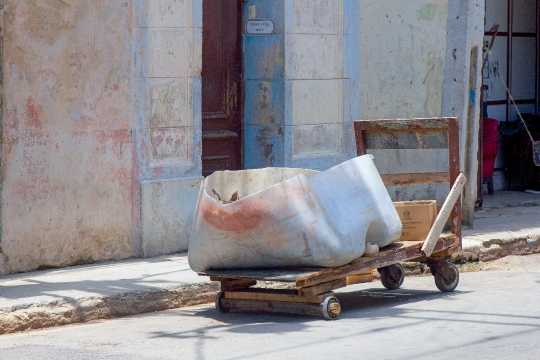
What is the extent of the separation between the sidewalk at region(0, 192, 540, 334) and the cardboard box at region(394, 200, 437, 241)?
1611 mm

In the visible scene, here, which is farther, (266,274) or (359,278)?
(359,278)

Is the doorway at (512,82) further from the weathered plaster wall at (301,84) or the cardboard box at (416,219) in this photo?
the cardboard box at (416,219)

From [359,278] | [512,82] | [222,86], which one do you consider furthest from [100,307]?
[512,82]

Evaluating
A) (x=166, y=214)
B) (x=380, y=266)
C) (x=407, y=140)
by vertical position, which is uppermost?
(x=407, y=140)

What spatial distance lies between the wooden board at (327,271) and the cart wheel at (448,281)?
43 cm

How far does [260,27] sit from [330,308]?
14.6 ft

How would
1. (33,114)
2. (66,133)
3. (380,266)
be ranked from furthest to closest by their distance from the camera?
(66,133)
(33,114)
(380,266)

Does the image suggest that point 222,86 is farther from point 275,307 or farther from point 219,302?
point 275,307

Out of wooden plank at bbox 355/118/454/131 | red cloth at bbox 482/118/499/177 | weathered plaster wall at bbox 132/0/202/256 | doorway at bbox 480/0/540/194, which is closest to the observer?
wooden plank at bbox 355/118/454/131

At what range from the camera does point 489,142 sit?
45.8ft

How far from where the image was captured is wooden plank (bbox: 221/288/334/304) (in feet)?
23.8

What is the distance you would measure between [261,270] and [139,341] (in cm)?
102

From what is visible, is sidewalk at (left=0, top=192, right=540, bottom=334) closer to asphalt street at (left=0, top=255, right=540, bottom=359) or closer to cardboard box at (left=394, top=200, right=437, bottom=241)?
asphalt street at (left=0, top=255, right=540, bottom=359)

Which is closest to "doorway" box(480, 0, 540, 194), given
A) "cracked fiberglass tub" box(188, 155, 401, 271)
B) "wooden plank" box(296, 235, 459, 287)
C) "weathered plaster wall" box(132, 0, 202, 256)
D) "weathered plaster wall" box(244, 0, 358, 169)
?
"weathered plaster wall" box(244, 0, 358, 169)
